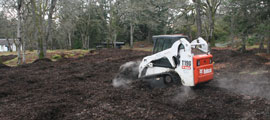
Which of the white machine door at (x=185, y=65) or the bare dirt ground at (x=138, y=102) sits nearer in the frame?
the bare dirt ground at (x=138, y=102)

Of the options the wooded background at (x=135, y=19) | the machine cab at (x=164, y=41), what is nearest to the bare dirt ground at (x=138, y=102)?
the machine cab at (x=164, y=41)

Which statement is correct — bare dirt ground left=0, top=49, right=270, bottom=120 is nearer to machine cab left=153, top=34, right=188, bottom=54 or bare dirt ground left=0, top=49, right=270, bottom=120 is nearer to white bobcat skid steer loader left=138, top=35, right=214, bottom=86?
white bobcat skid steer loader left=138, top=35, right=214, bottom=86

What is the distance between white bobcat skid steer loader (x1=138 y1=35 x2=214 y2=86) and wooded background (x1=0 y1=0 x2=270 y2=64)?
778 cm

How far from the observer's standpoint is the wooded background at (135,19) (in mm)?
16734

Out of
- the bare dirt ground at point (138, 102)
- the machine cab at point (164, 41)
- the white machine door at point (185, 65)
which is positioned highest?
the machine cab at point (164, 41)

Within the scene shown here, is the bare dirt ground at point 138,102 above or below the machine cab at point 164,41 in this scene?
below

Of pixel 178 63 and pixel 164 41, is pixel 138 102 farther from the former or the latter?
pixel 164 41

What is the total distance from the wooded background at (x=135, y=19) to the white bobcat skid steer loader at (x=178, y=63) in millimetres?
7780

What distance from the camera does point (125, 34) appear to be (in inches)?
2019

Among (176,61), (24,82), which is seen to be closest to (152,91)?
(176,61)

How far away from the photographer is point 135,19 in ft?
123

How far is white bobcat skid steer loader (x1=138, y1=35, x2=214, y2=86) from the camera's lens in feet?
25.2

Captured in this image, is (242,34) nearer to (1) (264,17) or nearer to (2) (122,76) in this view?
(1) (264,17)

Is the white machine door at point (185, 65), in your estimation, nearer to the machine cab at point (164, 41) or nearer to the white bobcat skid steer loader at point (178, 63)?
Answer: the white bobcat skid steer loader at point (178, 63)
